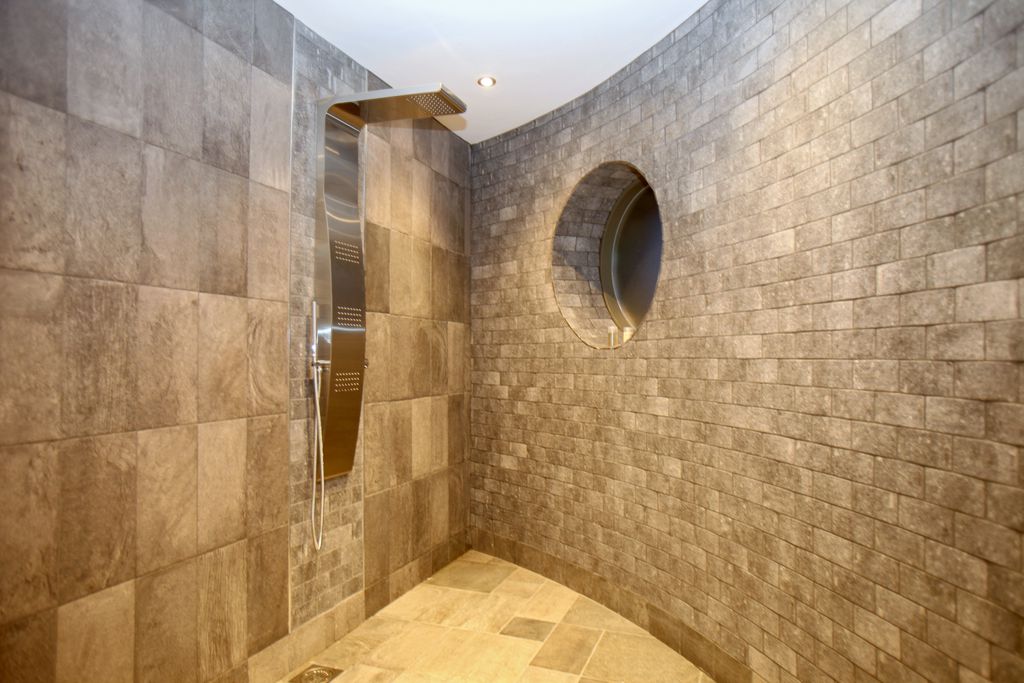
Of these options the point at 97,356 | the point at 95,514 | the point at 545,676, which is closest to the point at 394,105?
the point at 97,356

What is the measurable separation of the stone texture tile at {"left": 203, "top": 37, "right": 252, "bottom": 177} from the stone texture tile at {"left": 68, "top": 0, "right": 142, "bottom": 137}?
9.1 inches

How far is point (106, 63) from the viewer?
1646 millimetres

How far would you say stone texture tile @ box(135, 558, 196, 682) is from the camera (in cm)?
173

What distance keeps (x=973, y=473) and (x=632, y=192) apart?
7.29ft

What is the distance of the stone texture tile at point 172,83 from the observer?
1.76m

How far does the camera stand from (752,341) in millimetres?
2066

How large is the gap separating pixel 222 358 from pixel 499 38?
1.79 meters

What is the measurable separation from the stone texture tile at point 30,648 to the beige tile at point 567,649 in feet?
5.45

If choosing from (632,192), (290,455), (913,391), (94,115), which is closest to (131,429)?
(290,455)

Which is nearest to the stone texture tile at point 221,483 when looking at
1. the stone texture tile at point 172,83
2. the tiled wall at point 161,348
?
the tiled wall at point 161,348

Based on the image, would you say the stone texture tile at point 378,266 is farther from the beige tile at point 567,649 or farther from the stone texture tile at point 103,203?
the beige tile at point 567,649

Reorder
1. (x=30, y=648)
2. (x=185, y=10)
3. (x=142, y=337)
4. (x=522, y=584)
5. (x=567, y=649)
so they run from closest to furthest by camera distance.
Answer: (x=30, y=648)
(x=142, y=337)
(x=185, y=10)
(x=567, y=649)
(x=522, y=584)

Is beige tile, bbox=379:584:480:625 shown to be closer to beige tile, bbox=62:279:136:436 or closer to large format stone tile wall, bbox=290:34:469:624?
large format stone tile wall, bbox=290:34:469:624

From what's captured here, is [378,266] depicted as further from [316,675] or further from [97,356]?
[316,675]
